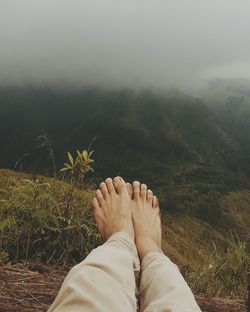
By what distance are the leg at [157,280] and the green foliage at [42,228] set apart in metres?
0.47

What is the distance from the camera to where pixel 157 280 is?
2.37 meters

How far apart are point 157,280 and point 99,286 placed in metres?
0.46

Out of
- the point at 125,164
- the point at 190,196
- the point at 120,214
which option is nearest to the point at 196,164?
the point at 125,164

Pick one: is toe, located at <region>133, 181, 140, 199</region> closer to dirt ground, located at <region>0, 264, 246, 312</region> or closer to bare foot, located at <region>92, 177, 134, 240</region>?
bare foot, located at <region>92, 177, 134, 240</region>

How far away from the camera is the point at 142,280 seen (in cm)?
252

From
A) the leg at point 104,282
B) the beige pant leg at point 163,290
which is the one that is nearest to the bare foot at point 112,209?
the leg at point 104,282

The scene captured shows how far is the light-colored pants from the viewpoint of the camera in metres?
1.88

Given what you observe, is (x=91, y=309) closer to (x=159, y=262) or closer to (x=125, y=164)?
(x=159, y=262)

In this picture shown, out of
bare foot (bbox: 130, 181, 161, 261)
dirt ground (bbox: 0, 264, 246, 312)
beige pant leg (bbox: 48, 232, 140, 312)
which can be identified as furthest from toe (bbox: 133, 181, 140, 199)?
beige pant leg (bbox: 48, 232, 140, 312)

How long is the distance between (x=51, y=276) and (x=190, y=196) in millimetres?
134497

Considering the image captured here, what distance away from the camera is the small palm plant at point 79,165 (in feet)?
12.3

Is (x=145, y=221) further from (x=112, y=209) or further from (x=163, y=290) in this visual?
(x=163, y=290)

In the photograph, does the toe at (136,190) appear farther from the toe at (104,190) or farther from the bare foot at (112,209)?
the toe at (104,190)

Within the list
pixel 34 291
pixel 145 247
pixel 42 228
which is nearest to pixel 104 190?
pixel 42 228
